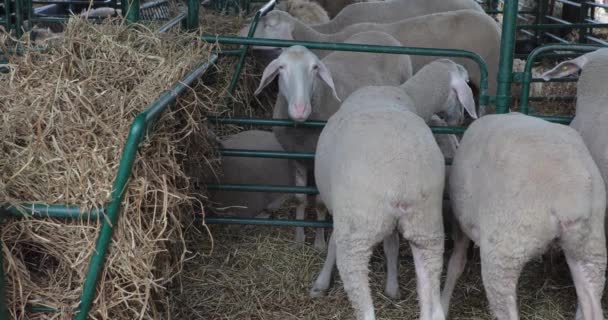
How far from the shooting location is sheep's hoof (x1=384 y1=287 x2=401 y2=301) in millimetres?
4137

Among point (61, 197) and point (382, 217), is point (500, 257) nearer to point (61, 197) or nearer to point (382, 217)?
point (382, 217)

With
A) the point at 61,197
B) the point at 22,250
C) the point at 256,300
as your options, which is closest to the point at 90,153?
the point at 61,197

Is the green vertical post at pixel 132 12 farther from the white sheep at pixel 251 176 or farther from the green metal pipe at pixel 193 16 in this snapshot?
the white sheep at pixel 251 176

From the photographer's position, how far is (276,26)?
243 inches

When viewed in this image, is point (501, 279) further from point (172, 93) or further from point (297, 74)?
point (297, 74)

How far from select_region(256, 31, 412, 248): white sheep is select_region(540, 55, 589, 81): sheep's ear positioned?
1.07 meters

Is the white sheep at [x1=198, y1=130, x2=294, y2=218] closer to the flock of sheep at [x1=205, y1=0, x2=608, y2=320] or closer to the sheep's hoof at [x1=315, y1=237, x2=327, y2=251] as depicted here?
the sheep's hoof at [x1=315, y1=237, x2=327, y2=251]

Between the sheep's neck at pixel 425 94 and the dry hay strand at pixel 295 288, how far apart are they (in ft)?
2.80

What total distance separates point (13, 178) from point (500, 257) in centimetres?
181

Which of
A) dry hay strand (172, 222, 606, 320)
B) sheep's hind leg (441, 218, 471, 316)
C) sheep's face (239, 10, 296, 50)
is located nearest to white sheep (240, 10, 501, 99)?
Result: sheep's face (239, 10, 296, 50)

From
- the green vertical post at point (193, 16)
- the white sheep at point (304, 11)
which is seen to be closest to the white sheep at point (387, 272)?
the green vertical post at point (193, 16)

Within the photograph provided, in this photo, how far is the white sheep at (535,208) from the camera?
306 cm

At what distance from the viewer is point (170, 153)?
3.50 metres

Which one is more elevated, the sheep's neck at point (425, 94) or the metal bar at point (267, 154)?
the sheep's neck at point (425, 94)
